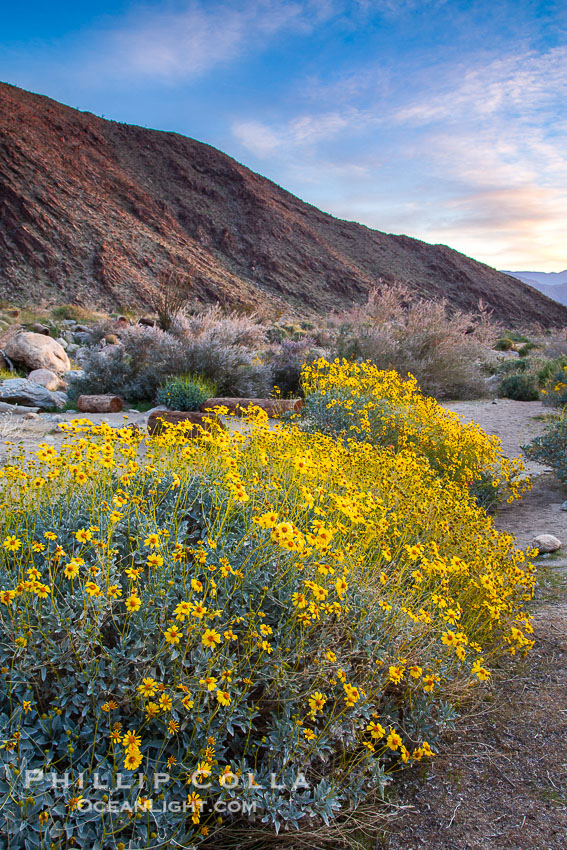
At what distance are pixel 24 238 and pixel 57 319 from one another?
9.23 m

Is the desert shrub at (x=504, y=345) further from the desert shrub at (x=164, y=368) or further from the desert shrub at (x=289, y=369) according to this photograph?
the desert shrub at (x=164, y=368)

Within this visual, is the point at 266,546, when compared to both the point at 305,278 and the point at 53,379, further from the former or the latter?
the point at 305,278

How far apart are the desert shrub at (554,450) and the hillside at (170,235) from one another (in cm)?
2638

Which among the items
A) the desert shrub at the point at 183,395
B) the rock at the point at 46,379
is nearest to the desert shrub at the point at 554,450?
the desert shrub at the point at 183,395

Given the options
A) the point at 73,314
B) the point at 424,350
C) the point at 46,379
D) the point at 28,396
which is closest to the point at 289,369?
the point at 424,350

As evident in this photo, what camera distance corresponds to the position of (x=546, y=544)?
4.41 m

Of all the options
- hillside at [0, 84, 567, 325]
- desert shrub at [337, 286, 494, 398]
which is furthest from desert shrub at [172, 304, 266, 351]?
hillside at [0, 84, 567, 325]

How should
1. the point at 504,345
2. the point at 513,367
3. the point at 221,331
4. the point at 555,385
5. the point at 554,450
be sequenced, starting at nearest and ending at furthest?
the point at 554,450 < the point at 555,385 < the point at 221,331 < the point at 513,367 < the point at 504,345

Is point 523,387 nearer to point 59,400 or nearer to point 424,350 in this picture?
point 424,350

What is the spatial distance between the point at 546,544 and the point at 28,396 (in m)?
8.32

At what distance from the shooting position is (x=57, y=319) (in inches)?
927

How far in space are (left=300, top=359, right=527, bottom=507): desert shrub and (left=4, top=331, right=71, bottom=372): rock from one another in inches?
261

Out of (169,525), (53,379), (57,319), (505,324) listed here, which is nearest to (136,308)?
(57,319)

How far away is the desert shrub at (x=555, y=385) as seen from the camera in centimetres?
1055
